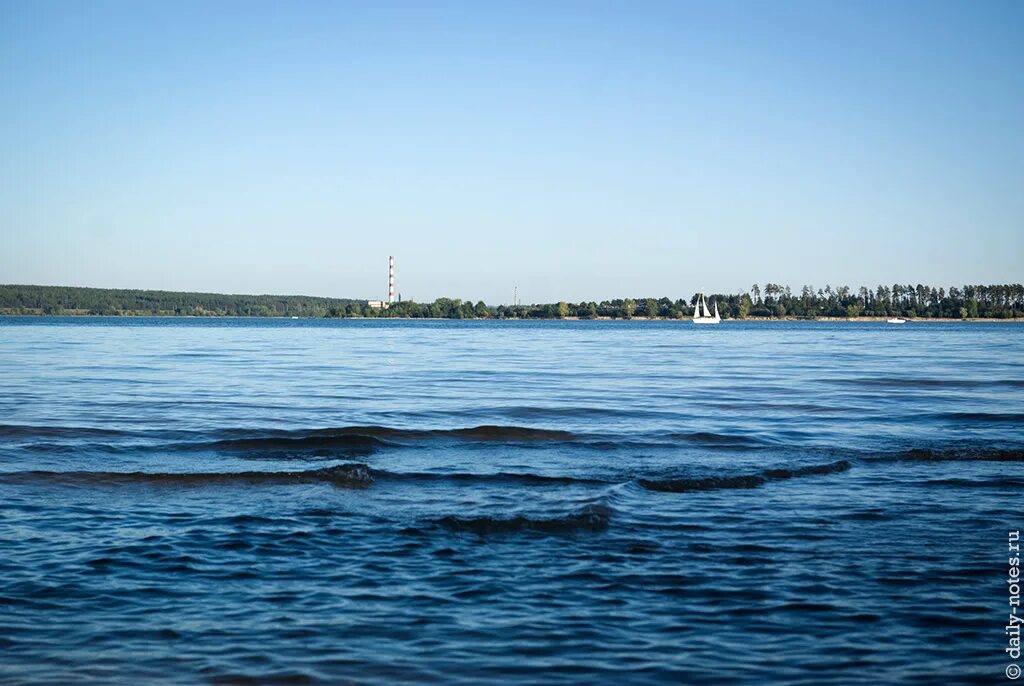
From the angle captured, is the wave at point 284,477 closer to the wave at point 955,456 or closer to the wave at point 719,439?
the wave at point 719,439

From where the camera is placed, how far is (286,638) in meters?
7.15

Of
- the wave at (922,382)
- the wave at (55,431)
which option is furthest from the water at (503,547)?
the wave at (922,382)

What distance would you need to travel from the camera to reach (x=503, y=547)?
32.5 ft

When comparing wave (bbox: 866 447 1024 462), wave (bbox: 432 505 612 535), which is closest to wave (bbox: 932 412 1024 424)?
wave (bbox: 866 447 1024 462)

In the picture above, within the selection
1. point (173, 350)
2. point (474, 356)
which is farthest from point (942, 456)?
point (173, 350)

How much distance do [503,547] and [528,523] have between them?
107cm

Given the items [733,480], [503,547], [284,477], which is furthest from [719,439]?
[503,547]

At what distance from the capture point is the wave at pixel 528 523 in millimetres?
10695

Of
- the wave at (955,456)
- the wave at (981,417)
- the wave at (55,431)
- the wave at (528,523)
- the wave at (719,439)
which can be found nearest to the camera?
the wave at (528,523)

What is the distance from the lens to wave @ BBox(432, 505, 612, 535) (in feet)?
35.1

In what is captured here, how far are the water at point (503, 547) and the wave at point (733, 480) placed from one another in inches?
2.4

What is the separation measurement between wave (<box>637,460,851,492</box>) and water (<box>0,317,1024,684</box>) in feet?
0.20

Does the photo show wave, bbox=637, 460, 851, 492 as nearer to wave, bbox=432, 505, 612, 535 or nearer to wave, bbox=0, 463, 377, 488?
wave, bbox=432, 505, 612, 535

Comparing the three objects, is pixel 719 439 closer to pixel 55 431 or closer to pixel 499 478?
pixel 499 478
